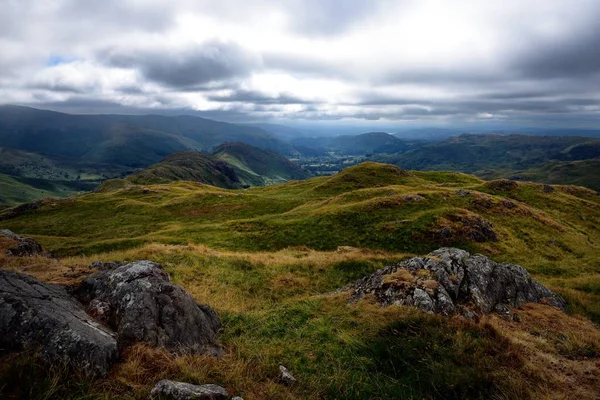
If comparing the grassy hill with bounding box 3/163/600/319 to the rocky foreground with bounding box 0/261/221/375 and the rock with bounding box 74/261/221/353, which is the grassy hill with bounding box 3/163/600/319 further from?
the rocky foreground with bounding box 0/261/221/375

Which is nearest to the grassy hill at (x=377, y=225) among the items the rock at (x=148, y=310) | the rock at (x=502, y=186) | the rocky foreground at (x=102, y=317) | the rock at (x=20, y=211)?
the rock at (x=502, y=186)

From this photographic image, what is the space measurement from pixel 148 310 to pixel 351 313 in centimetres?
918

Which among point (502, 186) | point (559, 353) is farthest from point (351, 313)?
point (502, 186)

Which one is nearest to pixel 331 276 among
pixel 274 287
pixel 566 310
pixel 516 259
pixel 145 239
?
pixel 274 287

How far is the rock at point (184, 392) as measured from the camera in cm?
755

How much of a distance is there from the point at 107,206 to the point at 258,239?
2198 inches

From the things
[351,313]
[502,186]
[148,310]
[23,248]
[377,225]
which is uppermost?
[148,310]

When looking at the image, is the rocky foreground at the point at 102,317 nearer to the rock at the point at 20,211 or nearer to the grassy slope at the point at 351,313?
the grassy slope at the point at 351,313

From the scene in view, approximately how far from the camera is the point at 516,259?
38562 millimetres

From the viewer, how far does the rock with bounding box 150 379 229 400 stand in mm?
7547

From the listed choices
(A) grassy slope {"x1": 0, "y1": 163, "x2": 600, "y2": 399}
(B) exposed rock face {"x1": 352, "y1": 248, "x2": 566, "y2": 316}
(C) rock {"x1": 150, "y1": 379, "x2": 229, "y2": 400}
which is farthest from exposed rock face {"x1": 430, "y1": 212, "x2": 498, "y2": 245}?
(C) rock {"x1": 150, "y1": 379, "x2": 229, "y2": 400}

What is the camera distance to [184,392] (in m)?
7.64

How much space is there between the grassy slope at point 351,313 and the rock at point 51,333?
2.44 ft

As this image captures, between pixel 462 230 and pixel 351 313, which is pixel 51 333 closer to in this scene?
pixel 351 313
